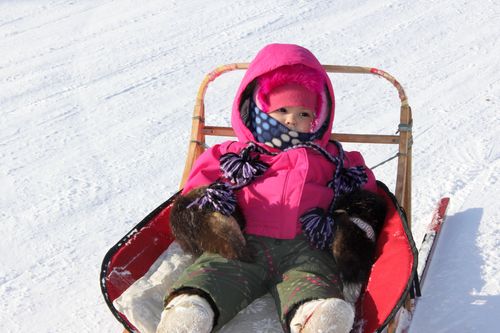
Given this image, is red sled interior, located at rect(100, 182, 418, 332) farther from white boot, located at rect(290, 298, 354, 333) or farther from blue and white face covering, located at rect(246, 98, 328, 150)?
blue and white face covering, located at rect(246, 98, 328, 150)

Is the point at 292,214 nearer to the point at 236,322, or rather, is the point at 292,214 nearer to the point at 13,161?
the point at 236,322

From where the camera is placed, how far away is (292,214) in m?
2.18

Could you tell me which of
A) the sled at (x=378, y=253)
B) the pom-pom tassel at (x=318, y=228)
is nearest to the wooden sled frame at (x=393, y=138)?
the sled at (x=378, y=253)

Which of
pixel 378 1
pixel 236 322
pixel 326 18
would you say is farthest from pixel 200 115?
pixel 378 1

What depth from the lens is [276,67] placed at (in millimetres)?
2322

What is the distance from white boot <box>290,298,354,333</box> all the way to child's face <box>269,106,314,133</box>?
2.17 feet

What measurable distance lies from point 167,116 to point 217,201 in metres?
1.69

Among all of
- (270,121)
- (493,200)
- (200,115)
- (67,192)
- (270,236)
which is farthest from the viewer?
(67,192)

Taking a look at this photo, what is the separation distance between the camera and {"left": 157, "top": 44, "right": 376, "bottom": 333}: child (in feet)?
6.22

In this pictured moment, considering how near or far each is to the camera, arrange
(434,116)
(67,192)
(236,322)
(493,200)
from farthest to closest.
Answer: (434,116)
(67,192)
(493,200)
(236,322)

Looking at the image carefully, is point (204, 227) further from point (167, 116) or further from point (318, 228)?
point (167, 116)

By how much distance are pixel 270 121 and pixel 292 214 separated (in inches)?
12.7

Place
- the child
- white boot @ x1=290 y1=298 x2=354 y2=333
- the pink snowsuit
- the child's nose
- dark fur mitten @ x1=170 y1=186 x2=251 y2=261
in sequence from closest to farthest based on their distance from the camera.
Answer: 1. white boot @ x1=290 y1=298 x2=354 y2=333
2. the child
3. dark fur mitten @ x1=170 y1=186 x2=251 y2=261
4. the pink snowsuit
5. the child's nose

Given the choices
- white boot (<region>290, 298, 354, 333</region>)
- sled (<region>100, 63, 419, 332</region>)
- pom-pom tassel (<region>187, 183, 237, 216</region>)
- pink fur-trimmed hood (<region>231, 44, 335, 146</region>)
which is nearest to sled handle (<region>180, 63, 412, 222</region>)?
sled (<region>100, 63, 419, 332</region>)
